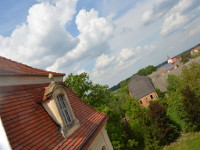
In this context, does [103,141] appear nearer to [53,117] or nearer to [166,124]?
[53,117]

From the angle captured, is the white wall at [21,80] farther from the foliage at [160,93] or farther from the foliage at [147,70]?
the foliage at [147,70]

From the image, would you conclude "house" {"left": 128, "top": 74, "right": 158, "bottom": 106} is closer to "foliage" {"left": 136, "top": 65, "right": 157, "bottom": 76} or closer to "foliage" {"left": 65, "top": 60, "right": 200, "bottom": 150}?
"foliage" {"left": 65, "top": 60, "right": 200, "bottom": 150}

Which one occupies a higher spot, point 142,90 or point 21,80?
point 21,80

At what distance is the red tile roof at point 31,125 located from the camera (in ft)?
14.9

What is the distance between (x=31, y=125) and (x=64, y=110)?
178 centimetres

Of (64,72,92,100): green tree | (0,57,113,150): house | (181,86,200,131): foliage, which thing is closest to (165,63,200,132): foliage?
(181,86,200,131): foliage

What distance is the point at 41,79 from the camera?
25.9ft

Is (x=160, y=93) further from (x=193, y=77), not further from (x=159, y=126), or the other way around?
(x=159, y=126)

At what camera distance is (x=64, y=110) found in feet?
22.6

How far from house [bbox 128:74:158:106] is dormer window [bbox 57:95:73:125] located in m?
41.5

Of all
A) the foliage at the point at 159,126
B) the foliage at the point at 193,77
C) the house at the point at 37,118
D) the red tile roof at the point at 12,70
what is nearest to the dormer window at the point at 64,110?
the house at the point at 37,118

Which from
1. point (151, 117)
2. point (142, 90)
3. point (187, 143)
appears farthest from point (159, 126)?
point (142, 90)

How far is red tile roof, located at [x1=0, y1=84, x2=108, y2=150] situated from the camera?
14.9ft

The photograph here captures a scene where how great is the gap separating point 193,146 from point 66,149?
21074 millimetres
